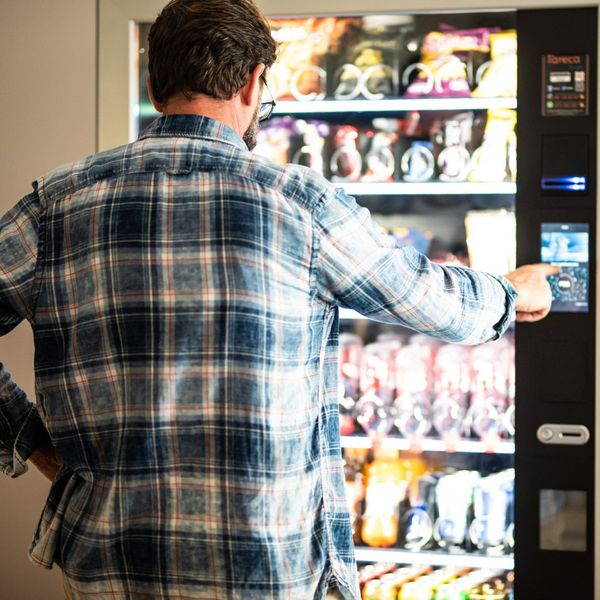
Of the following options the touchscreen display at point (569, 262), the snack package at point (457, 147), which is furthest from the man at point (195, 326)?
the snack package at point (457, 147)

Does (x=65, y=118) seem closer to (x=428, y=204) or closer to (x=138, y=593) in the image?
(x=428, y=204)

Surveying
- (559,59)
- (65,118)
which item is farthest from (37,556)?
(559,59)

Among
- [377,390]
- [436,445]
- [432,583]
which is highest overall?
[377,390]

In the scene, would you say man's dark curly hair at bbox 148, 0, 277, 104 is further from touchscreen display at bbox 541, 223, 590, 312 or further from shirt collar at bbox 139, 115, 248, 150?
touchscreen display at bbox 541, 223, 590, 312

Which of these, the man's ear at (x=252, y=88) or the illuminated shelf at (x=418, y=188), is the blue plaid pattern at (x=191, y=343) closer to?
the man's ear at (x=252, y=88)

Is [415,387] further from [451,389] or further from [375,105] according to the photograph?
[375,105]

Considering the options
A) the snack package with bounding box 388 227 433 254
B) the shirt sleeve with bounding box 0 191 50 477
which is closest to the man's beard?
the shirt sleeve with bounding box 0 191 50 477

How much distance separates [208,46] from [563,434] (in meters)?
1.29

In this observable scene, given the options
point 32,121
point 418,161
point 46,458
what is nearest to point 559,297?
point 418,161

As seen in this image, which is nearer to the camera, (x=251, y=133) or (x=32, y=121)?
(x=251, y=133)

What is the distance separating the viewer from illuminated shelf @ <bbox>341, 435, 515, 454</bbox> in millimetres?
1995

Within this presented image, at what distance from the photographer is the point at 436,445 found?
2.00 m

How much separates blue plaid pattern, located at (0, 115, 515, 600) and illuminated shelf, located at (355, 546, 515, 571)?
96 centimetres

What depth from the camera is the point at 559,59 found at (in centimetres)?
186
